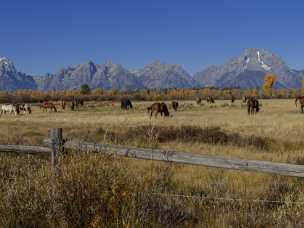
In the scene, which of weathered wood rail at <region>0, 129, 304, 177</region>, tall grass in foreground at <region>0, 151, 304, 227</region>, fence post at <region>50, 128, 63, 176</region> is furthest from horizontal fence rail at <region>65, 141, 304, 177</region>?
tall grass in foreground at <region>0, 151, 304, 227</region>

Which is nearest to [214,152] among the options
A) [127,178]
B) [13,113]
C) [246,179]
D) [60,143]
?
[246,179]

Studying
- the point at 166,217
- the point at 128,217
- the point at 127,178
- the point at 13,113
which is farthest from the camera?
the point at 13,113

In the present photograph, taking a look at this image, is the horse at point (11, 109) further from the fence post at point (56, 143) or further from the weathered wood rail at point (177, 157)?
the weathered wood rail at point (177, 157)

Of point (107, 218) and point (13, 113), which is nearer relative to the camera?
point (107, 218)

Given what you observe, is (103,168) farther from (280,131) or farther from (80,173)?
(280,131)

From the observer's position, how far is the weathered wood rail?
6371 millimetres

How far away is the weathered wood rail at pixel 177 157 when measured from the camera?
20.9 ft

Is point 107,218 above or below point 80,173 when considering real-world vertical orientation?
below

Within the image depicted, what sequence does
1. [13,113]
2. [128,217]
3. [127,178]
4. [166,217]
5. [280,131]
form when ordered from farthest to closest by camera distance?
[13,113] → [280,131] → [166,217] → [127,178] → [128,217]

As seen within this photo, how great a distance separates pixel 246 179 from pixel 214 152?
551 cm

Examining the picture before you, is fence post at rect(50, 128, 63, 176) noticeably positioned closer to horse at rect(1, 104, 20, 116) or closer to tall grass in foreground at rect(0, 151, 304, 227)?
tall grass in foreground at rect(0, 151, 304, 227)

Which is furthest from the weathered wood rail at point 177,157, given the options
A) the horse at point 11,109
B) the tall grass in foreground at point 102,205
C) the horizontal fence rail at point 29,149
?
the horse at point 11,109

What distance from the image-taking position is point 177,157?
7145mm

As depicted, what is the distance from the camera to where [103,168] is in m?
5.97
